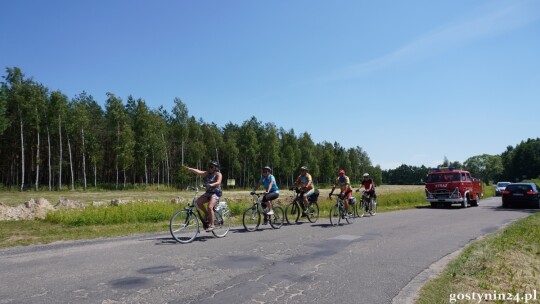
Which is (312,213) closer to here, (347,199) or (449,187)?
(347,199)

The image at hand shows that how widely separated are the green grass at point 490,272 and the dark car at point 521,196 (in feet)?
55.2

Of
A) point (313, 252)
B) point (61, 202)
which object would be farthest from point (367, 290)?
point (61, 202)

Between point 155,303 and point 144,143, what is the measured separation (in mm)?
53622

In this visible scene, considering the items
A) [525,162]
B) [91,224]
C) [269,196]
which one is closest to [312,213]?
[269,196]

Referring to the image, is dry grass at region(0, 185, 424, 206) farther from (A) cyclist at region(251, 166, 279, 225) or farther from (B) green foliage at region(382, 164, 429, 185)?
(B) green foliage at region(382, 164, 429, 185)

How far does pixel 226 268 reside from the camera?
7203mm

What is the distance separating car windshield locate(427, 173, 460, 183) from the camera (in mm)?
24359

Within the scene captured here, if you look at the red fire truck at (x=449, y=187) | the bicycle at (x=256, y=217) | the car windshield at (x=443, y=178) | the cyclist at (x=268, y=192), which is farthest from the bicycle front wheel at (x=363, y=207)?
the car windshield at (x=443, y=178)

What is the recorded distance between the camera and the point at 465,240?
1165 cm

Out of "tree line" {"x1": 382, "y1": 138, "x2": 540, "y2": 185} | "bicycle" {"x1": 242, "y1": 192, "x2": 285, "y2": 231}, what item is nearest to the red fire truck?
"bicycle" {"x1": 242, "y1": 192, "x2": 285, "y2": 231}

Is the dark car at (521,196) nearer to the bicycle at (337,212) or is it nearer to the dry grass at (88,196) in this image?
the dry grass at (88,196)

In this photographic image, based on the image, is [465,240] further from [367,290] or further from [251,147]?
[251,147]
